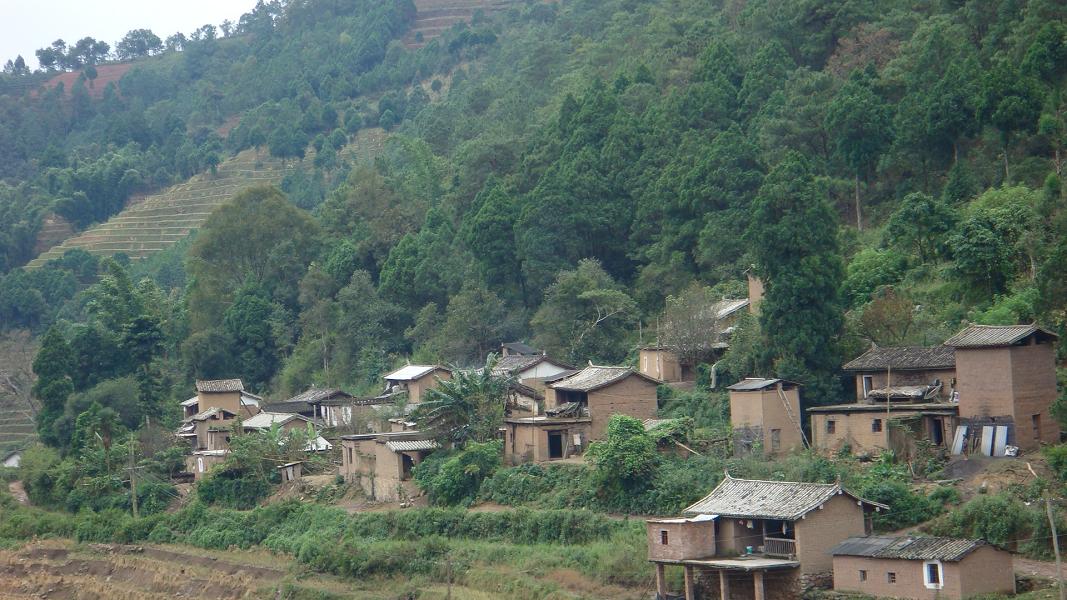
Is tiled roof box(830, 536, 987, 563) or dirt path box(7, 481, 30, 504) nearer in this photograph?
tiled roof box(830, 536, 987, 563)

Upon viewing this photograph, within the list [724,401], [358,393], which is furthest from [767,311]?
[358,393]

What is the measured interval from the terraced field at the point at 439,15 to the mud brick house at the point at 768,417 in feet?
291

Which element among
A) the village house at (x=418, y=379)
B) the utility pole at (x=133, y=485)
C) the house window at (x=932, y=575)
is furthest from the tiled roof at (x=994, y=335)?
the utility pole at (x=133, y=485)

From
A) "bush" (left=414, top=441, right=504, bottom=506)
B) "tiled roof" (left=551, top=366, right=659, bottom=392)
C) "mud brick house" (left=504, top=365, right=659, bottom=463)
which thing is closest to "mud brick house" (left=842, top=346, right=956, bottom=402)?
"mud brick house" (left=504, top=365, right=659, bottom=463)

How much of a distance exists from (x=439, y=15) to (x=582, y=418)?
303 feet

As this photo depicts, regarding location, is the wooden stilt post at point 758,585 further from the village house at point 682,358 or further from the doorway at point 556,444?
the village house at point 682,358

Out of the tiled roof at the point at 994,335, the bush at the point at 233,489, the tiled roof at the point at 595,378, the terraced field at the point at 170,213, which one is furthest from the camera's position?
the terraced field at the point at 170,213

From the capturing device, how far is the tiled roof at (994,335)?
A: 28.3 m

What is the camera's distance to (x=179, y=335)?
63.6 m

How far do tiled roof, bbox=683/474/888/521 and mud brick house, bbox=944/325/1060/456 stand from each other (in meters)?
3.81

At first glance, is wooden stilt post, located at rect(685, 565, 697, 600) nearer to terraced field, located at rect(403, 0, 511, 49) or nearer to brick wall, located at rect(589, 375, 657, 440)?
brick wall, located at rect(589, 375, 657, 440)

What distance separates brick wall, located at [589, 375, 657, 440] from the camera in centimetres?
3688

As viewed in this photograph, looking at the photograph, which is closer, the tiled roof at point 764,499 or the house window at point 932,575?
the house window at point 932,575

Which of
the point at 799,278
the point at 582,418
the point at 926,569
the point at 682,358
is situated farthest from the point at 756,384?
the point at 926,569
